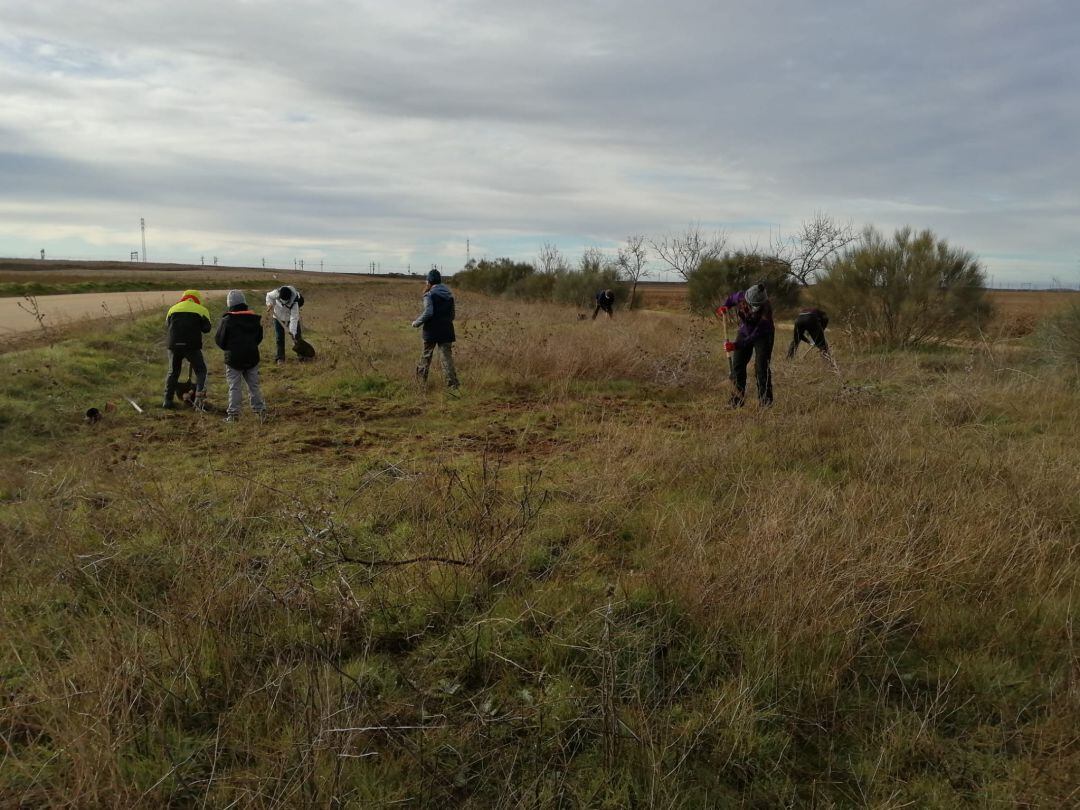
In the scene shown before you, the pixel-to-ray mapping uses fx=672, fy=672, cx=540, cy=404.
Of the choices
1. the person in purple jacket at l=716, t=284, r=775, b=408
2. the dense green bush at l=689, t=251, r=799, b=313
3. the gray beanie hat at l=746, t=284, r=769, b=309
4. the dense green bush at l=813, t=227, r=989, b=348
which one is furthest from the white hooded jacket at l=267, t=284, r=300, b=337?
the dense green bush at l=689, t=251, r=799, b=313

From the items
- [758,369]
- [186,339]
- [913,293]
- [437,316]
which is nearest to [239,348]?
[186,339]

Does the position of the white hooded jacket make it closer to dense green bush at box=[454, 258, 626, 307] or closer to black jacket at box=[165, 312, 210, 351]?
black jacket at box=[165, 312, 210, 351]

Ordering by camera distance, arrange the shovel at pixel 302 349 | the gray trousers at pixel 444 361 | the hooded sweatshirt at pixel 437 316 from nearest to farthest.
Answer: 1. the hooded sweatshirt at pixel 437 316
2. the gray trousers at pixel 444 361
3. the shovel at pixel 302 349

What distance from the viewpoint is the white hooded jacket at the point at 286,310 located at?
11582 mm

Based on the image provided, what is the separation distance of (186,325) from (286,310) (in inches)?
143

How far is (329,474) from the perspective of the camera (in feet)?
18.4

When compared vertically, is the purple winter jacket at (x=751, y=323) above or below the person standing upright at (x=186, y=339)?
above

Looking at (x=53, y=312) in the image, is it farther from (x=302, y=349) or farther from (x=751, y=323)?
(x=751, y=323)

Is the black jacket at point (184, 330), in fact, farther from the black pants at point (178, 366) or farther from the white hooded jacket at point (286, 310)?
the white hooded jacket at point (286, 310)

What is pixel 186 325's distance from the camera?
26.9ft

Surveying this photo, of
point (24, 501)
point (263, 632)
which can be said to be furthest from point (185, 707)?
point (24, 501)

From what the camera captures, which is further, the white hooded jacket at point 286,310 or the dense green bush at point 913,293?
the dense green bush at point 913,293

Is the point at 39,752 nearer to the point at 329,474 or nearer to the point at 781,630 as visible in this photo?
the point at 781,630

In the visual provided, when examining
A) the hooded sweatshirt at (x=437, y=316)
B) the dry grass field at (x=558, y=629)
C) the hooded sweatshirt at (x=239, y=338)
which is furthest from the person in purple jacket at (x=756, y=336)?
the hooded sweatshirt at (x=239, y=338)
